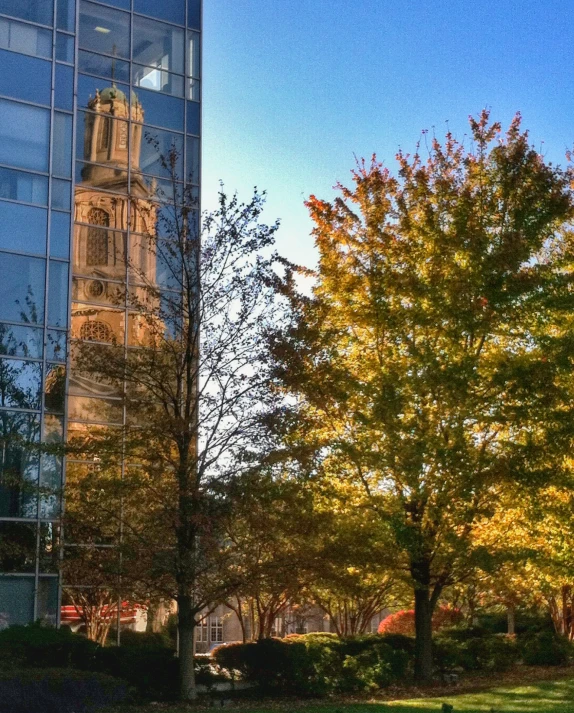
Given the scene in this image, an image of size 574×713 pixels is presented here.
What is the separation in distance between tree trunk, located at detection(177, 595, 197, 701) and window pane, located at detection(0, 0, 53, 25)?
624 inches

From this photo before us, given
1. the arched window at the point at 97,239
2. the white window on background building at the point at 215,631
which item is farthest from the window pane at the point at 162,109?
the white window on background building at the point at 215,631

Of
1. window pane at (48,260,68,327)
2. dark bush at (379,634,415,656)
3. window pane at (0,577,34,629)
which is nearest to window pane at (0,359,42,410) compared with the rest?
window pane at (48,260,68,327)

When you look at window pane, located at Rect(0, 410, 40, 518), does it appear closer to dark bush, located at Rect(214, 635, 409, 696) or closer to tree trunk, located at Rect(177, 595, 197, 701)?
tree trunk, located at Rect(177, 595, 197, 701)

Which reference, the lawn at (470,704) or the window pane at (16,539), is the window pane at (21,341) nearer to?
the window pane at (16,539)

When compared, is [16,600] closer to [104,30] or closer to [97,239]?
[97,239]

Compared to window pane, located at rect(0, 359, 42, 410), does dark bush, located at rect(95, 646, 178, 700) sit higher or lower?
lower

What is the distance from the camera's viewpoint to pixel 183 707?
56.3 feet

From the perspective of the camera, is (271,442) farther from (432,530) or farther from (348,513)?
(432,530)

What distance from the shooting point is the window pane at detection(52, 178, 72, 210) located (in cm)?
2491

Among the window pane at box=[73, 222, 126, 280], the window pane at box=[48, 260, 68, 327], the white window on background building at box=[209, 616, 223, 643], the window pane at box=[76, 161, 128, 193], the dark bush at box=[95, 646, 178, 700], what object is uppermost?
the window pane at box=[76, 161, 128, 193]

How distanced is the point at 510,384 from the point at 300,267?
18.3ft

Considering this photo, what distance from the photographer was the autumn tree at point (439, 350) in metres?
19.6

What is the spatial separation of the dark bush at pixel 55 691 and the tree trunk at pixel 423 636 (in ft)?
28.6

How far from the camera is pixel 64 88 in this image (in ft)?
84.3
